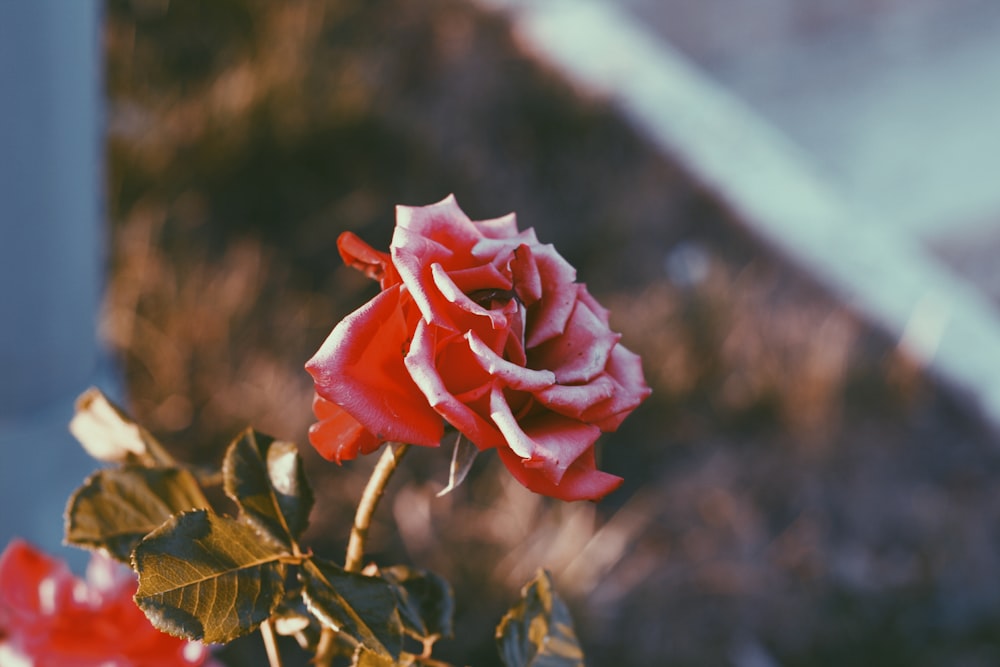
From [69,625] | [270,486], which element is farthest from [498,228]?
[69,625]

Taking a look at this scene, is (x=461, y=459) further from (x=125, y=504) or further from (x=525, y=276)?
(x=125, y=504)

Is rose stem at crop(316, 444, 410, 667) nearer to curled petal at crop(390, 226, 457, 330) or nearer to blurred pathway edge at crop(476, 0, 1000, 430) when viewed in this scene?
curled petal at crop(390, 226, 457, 330)

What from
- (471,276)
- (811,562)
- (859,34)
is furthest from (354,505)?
(859,34)

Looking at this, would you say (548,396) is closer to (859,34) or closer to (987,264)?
(987,264)

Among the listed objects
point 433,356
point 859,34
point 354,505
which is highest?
point 859,34

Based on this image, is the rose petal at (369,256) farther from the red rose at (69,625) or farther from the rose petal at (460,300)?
the red rose at (69,625)

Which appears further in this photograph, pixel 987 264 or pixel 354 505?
pixel 987 264

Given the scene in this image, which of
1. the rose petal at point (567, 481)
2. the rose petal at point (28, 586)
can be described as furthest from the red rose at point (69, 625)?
the rose petal at point (567, 481)
